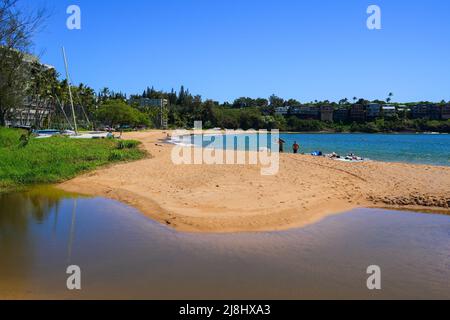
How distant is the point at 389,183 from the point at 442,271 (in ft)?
32.9

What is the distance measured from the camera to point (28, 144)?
27094mm

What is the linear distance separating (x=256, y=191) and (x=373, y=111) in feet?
541

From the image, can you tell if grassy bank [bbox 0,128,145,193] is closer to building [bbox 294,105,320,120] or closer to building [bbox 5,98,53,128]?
building [bbox 5,98,53,128]

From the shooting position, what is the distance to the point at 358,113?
17138 cm

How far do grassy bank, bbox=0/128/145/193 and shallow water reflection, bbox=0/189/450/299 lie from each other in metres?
6.82

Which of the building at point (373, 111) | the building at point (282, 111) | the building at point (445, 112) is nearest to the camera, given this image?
the building at point (445, 112)

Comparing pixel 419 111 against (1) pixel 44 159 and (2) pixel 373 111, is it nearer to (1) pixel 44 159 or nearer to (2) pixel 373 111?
(2) pixel 373 111

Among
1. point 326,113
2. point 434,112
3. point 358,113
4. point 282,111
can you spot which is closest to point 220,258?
point 358,113

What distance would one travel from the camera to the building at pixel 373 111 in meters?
167

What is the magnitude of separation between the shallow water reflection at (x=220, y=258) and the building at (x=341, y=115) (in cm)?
16727

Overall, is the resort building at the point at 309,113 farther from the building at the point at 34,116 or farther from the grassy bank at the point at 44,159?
the grassy bank at the point at 44,159

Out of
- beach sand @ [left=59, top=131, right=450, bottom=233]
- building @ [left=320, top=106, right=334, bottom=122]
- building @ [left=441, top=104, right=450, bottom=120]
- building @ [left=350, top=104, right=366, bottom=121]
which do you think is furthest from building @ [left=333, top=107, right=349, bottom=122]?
beach sand @ [left=59, top=131, right=450, bottom=233]

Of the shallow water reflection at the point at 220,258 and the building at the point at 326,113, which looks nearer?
the shallow water reflection at the point at 220,258

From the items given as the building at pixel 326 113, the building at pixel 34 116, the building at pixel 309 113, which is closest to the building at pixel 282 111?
the building at pixel 309 113
